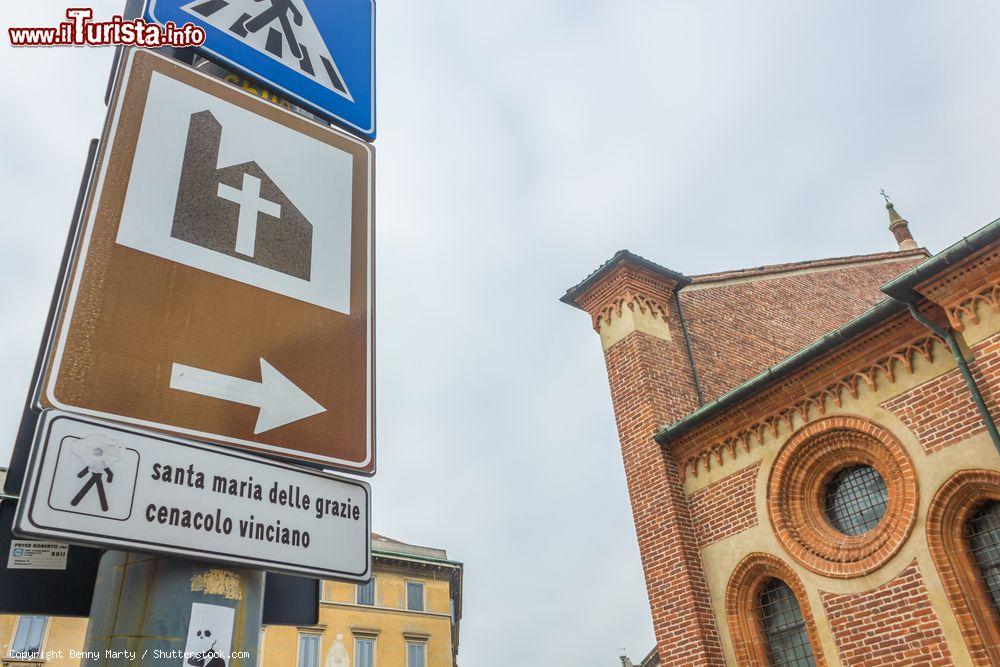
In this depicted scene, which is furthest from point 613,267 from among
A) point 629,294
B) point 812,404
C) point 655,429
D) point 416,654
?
point 416,654

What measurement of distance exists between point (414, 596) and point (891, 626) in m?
25.7

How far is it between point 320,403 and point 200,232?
588mm

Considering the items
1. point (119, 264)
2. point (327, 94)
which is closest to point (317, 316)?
point (119, 264)

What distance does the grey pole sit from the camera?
1.34 meters

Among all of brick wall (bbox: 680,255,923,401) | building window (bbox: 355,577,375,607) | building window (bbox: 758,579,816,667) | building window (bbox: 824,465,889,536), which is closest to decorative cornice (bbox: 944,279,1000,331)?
building window (bbox: 824,465,889,536)

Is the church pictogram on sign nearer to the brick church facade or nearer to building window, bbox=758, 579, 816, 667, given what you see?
the brick church facade

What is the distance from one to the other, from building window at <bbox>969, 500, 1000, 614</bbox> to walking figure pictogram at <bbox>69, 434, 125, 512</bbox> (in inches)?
374

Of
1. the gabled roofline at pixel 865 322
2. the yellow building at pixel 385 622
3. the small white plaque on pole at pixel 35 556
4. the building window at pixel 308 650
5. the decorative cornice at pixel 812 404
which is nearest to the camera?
the small white plaque on pole at pixel 35 556

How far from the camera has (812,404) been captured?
977cm

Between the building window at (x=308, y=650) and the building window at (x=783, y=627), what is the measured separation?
72.6 ft

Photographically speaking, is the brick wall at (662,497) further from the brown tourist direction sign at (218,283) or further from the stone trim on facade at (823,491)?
the brown tourist direction sign at (218,283)

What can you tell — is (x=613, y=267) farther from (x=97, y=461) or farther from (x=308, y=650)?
(x=308, y=650)

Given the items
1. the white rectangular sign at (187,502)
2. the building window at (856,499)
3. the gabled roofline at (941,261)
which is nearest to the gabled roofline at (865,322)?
the gabled roofline at (941,261)

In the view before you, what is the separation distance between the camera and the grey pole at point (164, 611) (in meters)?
1.34
